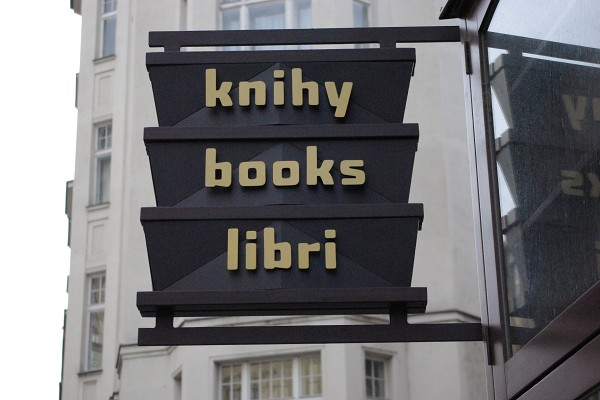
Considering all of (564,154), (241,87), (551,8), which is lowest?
(564,154)

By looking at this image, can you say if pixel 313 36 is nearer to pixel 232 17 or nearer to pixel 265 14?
pixel 265 14

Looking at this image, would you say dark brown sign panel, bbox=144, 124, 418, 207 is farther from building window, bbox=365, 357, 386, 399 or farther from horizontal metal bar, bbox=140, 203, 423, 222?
building window, bbox=365, 357, 386, 399

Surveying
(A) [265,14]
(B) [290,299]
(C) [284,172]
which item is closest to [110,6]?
(A) [265,14]

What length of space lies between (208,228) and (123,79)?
1961 centimetres

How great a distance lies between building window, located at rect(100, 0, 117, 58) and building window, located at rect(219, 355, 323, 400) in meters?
9.36

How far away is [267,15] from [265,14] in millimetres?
40

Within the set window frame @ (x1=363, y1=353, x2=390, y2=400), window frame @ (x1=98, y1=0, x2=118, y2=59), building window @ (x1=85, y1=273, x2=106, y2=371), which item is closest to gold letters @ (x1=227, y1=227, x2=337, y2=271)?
window frame @ (x1=363, y1=353, x2=390, y2=400)

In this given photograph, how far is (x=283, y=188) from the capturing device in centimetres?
→ 521

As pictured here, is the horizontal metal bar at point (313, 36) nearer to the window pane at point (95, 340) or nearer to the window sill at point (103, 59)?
the window pane at point (95, 340)

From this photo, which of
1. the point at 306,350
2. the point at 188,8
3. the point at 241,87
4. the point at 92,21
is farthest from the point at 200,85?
the point at 92,21

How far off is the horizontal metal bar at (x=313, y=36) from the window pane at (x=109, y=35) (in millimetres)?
20448

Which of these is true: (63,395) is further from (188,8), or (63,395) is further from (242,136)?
(242,136)

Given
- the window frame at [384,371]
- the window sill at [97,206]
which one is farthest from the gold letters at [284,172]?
the window sill at [97,206]

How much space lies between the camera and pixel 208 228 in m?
5.02
